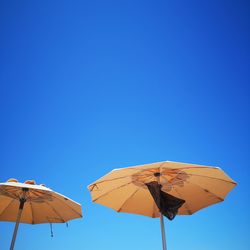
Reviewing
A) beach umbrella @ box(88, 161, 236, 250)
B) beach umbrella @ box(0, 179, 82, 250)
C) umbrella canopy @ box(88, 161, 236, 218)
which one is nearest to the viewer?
beach umbrella @ box(88, 161, 236, 250)

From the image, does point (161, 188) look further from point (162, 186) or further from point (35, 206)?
point (35, 206)

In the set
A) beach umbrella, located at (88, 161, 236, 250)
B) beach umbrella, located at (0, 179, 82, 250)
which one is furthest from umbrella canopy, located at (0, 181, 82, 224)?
beach umbrella, located at (88, 161, 236, 250)

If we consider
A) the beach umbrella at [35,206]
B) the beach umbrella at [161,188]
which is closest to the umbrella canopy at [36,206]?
the beach umbrella at [35,206]

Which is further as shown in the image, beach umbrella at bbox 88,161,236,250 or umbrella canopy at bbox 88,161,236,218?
umbrella canopy at bbox 88,161,236,218

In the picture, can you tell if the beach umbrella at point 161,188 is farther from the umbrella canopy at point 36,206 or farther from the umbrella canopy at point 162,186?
the umbrella canopy at point 36,206

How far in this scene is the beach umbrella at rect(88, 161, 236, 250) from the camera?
5656 mm

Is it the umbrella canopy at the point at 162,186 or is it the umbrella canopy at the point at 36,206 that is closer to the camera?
the umbrella canopy at the point at 162,186

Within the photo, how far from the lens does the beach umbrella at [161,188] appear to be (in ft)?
18.6

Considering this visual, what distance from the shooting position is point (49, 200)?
23.7 ft

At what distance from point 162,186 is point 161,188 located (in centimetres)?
11

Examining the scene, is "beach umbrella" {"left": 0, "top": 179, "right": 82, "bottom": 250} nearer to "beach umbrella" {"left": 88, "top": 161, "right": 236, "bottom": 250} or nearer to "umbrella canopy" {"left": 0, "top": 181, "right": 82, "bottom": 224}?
"umbrella canopy" {"left": 0, "top": 181, "right": 82, "bottom": 224}

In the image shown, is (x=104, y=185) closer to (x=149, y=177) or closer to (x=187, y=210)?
(x=149, y=177)

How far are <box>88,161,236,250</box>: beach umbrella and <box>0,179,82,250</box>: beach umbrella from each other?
3.22 feet

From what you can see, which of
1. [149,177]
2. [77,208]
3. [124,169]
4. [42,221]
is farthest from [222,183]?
[42,221]
